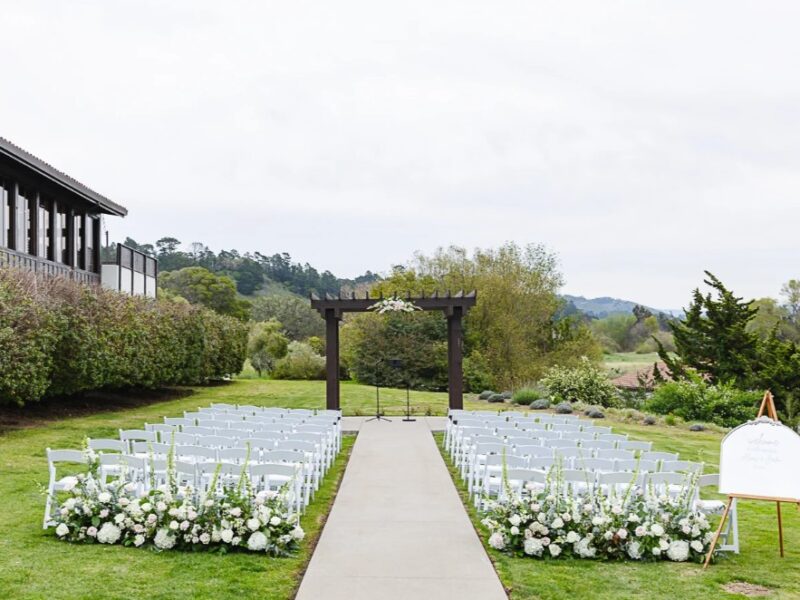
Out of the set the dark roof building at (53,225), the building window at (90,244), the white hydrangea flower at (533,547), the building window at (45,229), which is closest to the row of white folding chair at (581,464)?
the white hydrangea flower at (533,547)

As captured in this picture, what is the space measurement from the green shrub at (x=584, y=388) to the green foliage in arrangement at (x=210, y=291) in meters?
37.6

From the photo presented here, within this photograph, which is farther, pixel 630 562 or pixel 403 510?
pixel 403 510

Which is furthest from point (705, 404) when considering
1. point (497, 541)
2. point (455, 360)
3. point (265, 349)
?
point (265, 349)

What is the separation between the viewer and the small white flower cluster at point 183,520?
26.0 feet

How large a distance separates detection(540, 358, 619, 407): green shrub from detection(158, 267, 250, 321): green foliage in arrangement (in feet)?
123

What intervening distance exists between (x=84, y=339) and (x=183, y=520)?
508 inches

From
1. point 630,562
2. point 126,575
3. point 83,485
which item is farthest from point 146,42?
point 630,562

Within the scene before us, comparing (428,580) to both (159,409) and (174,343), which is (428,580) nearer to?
(159,409)

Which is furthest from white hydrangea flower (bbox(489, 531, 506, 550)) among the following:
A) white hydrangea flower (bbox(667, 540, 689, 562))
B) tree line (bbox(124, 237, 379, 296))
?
tree line (bbox(124, 237, 379, 296))

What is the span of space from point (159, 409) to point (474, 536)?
17.7 metres

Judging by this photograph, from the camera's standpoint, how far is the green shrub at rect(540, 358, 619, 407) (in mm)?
26672

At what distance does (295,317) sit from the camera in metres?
61.8

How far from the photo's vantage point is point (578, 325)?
45.8 metres

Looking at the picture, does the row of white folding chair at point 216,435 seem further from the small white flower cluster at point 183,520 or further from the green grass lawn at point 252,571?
the small white flower cluster at point 183,520
